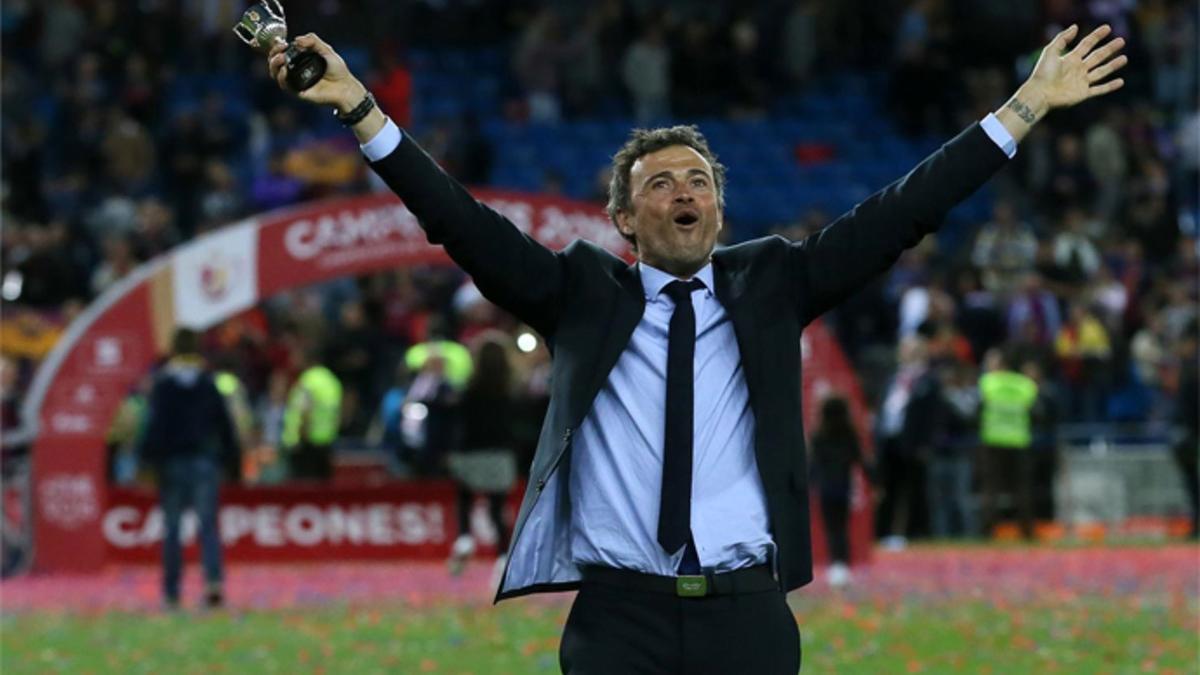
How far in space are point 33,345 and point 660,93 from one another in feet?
33.8

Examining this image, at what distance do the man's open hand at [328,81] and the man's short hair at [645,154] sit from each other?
73 centimetres

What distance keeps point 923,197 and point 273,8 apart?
1679 mm

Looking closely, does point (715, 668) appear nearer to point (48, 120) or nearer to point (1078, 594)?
point (1078, 594)

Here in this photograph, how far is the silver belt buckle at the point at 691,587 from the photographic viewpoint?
6391 mm

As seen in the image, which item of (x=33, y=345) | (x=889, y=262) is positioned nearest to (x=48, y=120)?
(x=33, y=345)

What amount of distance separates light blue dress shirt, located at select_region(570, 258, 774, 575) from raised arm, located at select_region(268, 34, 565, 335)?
27cm

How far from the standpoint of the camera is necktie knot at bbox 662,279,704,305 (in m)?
6.64

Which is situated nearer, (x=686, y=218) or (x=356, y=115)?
(x=356, y=115)

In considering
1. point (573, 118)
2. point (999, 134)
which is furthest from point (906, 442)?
point (999, 134)

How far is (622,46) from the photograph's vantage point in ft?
117

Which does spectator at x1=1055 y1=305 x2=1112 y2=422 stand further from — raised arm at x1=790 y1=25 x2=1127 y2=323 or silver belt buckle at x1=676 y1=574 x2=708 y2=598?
silver belt buckle at x1=676 y1=574 x2=708 y2=598

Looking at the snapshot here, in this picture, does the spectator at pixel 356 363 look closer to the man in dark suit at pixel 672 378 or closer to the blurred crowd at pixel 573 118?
the blurred crowd at pixel 573 118

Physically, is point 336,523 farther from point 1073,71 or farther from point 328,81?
point 328,81

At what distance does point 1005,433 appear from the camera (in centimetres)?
2662
